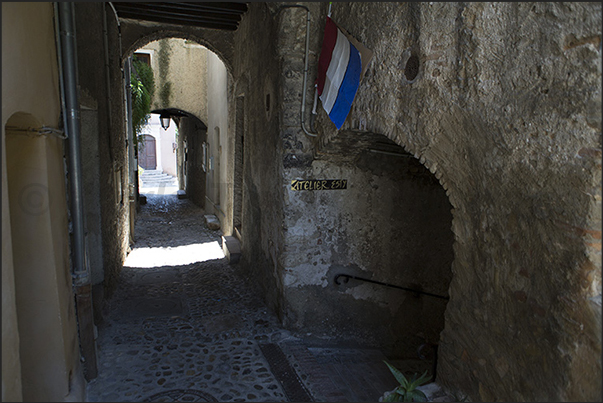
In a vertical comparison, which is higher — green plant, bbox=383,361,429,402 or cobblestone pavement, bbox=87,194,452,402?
green plant, bbox=383,361,429,402

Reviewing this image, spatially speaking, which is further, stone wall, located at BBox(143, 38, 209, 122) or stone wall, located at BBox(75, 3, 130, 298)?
stone wall, located at BBox(143, 38, 209, 122)

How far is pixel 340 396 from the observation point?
3.89 metres

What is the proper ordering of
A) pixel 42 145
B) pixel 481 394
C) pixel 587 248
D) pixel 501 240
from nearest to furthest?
pixel 587 248 → pixel 501 240 → pixel 481 394 → pixel 42 145

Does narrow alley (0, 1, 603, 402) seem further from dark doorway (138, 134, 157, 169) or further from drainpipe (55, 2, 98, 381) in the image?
dark doorway (138, 134, 157, 169)

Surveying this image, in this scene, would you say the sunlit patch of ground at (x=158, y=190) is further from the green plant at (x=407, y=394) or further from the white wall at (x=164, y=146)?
the green plant at (x=407, y=394)

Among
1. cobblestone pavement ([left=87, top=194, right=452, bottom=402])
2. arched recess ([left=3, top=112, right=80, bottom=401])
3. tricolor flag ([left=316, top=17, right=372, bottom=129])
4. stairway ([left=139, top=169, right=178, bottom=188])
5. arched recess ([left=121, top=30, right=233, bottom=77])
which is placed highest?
arched recess ([left=121, top=30, right=233, bottom=77])

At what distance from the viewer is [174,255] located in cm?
850

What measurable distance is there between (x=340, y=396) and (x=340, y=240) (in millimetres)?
1763

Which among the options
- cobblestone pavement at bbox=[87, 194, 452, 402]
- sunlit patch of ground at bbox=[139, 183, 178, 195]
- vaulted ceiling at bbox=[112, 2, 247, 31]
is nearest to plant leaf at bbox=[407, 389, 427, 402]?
cobblestone pavement at bbox=[87, 194, 452, 402]

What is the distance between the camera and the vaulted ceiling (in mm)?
6582

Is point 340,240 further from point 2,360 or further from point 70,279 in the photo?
point 2,360

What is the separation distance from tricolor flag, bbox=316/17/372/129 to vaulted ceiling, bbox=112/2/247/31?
9.62 ft

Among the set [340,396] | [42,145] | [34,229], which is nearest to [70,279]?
[34,229]

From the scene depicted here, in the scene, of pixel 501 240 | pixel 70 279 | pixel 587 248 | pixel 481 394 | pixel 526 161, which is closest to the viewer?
pixel 587 248
